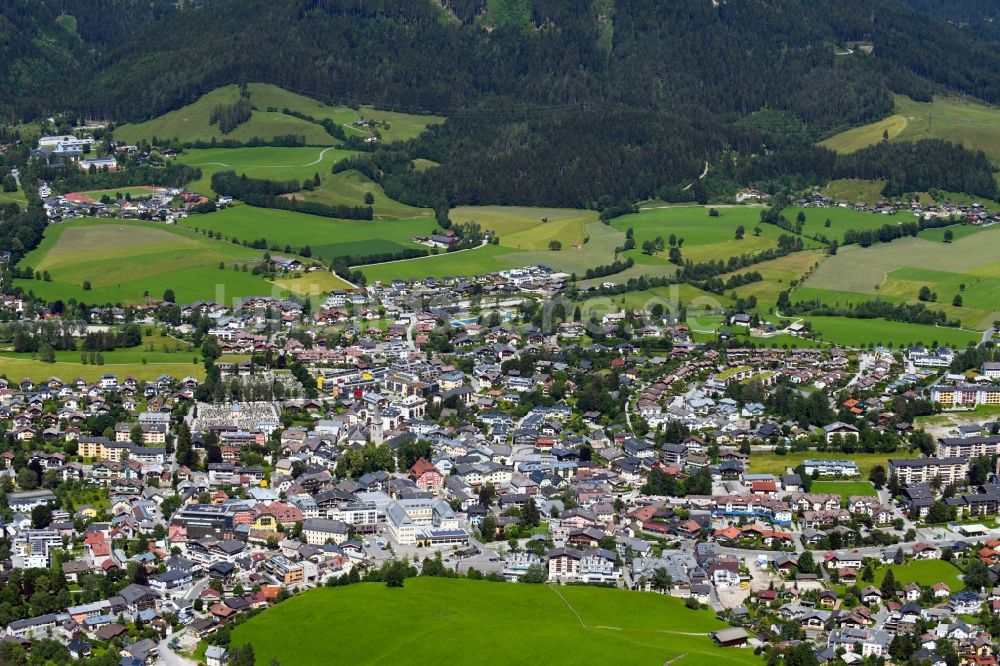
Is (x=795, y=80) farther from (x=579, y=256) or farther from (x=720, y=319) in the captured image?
(x=720, y=319)

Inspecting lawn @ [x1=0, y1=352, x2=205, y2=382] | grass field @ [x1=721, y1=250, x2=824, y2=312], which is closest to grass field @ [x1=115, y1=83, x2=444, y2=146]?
grass field @ [x1=721, y1=250, x2=824, y2=312]

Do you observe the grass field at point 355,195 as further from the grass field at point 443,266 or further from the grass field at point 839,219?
the grass field at point 839,219

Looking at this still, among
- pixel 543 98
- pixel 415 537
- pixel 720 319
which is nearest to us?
pixel 415 537

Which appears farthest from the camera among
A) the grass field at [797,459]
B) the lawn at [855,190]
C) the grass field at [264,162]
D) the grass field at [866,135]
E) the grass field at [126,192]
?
the grass field at [866,135]

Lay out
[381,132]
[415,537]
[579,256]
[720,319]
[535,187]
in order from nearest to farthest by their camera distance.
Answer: [415,537]
[720,319]
[579,256]
[535,187]
[381,132]

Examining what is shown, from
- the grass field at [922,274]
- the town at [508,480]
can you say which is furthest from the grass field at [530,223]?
the town at [508,480]

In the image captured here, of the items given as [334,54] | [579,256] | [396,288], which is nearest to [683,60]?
[334,54]

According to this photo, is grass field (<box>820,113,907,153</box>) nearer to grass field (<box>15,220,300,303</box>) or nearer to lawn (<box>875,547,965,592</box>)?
grass field (<box>15,220,300,303</box>)
